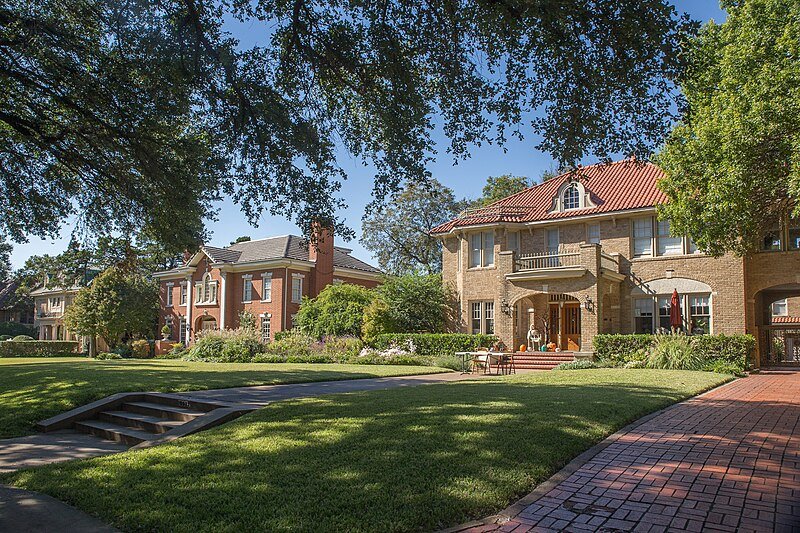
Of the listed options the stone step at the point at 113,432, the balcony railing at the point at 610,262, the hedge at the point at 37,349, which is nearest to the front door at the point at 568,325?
the balcony railing at the point at 610,262

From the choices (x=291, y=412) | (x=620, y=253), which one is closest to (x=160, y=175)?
(x=291, y=412)

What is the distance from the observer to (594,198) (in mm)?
27188

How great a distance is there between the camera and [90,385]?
41.1 feet

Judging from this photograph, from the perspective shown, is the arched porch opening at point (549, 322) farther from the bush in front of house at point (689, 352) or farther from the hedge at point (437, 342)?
the bush in front of house at point (689, 352)

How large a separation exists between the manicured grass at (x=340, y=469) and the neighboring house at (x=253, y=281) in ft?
90.8

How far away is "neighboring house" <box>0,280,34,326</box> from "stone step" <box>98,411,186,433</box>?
65.6 metres

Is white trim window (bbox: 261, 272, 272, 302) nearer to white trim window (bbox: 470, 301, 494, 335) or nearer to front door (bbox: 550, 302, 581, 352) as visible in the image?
white trim window (bbox: 470, 301, 494, 335)

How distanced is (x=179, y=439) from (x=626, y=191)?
2450 centimetres

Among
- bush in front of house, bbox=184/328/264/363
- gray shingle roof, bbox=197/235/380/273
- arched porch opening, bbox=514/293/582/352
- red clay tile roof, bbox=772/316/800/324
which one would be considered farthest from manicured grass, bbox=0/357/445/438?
red clay tile roof, bbox=772/316/800/324

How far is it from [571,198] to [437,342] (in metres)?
9.65

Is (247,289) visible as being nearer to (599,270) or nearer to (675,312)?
(599,270)

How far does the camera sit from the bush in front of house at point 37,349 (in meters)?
40.0

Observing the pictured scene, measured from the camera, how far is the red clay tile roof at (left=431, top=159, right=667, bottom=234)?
26.0 m

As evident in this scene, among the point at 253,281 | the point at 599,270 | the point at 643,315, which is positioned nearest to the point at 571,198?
the point at 599,270
